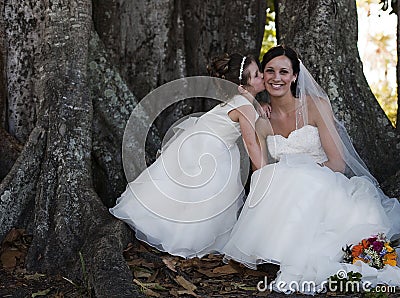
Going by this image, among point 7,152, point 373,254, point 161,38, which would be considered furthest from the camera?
point 161,38

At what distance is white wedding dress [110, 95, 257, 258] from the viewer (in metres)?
4.96

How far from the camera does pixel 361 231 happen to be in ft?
14.4

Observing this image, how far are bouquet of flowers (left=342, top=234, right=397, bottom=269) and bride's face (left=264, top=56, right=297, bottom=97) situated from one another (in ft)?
4.36

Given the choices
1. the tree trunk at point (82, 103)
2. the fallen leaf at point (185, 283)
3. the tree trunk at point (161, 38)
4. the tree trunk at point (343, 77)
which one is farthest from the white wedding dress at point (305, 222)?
the tree trunk at point (161, 38)

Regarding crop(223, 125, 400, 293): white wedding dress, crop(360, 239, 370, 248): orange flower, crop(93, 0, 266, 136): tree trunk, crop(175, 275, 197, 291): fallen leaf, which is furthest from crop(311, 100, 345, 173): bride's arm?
crop(93, 0, 266, 136): tree trunk

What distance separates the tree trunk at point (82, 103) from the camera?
15.8ft

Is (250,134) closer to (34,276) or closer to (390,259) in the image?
(390,259)

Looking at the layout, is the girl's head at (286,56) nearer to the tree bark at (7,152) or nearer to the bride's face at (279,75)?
the bride's face at (279,75)

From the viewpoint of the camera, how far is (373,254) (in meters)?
4.21

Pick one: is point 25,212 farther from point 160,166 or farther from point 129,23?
point 129,23

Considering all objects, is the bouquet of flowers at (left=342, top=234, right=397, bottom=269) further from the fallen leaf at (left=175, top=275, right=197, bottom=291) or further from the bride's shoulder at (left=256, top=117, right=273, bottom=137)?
the bride's shoulder at (left=256, top=117, right=273, bottom=137)

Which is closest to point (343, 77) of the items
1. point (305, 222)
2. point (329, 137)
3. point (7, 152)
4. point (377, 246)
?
point (329, 137)

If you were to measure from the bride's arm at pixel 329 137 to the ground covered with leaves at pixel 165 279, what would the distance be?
37.0 inches

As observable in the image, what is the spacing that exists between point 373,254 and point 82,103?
2265 millimetres
